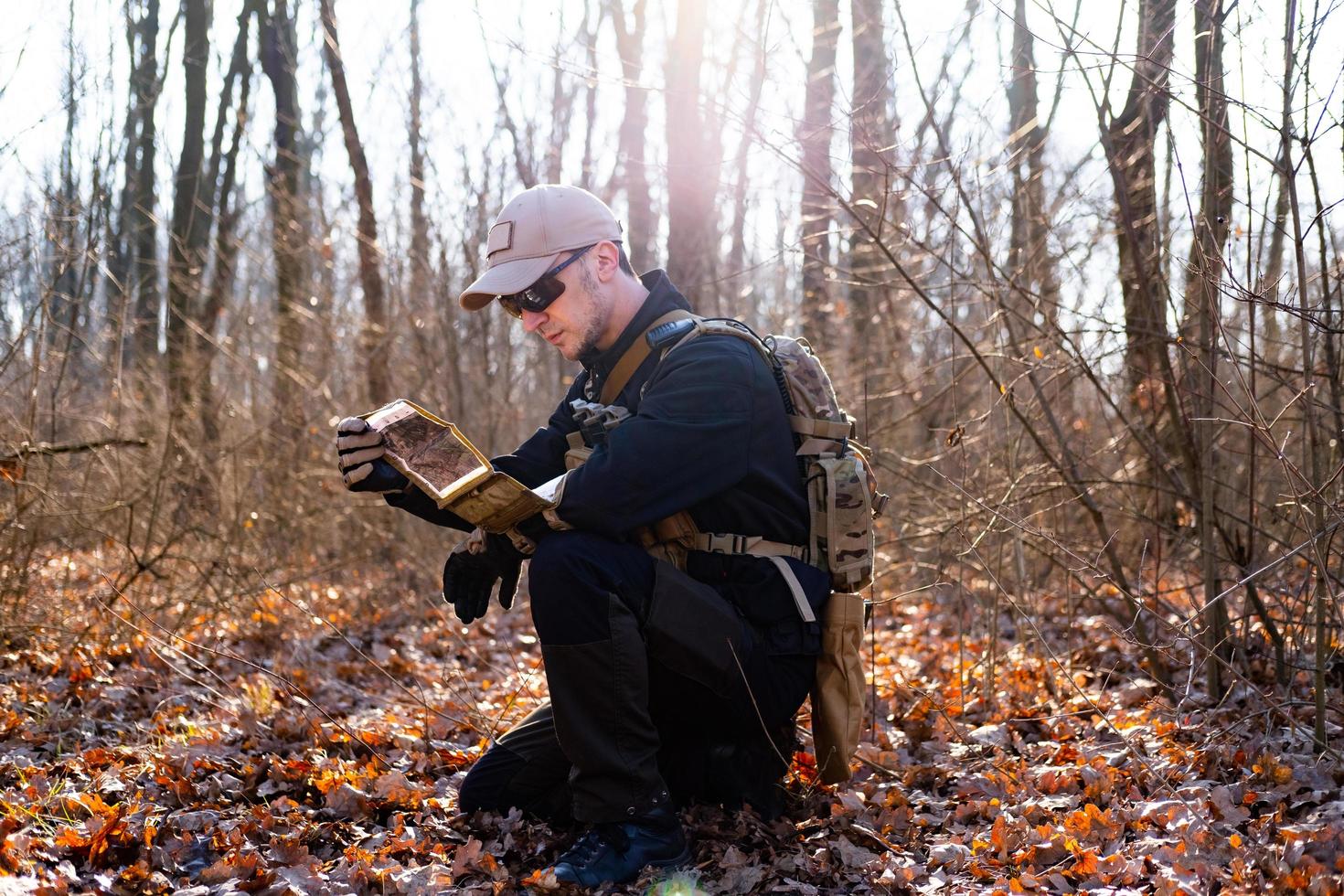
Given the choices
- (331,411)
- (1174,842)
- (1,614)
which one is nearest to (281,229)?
(331,411)

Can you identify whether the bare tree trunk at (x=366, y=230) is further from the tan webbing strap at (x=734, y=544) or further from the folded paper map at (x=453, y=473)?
the tan webbing strap at (x=734, y=544)

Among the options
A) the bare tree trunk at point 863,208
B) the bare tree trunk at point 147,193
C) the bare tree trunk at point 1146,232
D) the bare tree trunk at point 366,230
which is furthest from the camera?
the bare tree trunk at point 147,193

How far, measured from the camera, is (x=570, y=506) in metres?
3.05

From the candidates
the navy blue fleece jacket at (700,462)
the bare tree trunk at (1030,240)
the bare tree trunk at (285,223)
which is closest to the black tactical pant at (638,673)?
the navy blue fleece jacket at (700,462)

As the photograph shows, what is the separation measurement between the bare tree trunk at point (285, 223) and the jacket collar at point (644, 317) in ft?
17.4

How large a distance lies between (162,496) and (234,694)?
238 cm

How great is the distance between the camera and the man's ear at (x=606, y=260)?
355 cm

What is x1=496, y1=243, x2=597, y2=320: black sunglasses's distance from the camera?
3.49 meters

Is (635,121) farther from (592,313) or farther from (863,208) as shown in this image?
(592,313)

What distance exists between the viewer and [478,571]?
135 inches

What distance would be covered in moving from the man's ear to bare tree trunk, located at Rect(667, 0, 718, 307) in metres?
5.03

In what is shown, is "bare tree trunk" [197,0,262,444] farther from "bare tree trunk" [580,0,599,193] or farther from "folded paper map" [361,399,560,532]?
"folded paper map" [361,399,560,532]

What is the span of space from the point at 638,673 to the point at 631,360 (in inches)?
39.9

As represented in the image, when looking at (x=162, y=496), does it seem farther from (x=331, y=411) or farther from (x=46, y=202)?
(x=331, y=411)
